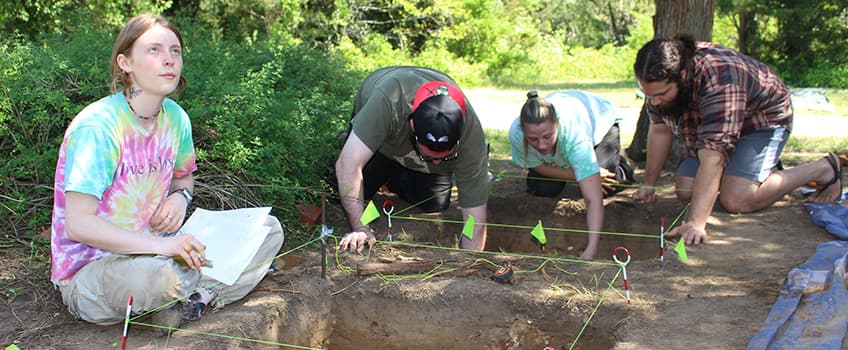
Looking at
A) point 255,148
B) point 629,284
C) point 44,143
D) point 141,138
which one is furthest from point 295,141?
point 629,284

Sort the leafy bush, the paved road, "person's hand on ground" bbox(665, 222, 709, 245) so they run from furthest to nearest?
the paved road
the leafy bush
"person's hand on ground" bbox(665, 222, 709, 245)

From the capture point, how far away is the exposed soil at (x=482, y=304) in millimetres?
3189

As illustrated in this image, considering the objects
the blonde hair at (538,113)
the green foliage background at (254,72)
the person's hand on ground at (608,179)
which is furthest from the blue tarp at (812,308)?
the green foliage background at (254,72)

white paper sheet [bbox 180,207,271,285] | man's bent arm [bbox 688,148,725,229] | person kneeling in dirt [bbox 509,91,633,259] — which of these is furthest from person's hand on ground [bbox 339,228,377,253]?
man's bent arm [bbox 688,148,725,229]

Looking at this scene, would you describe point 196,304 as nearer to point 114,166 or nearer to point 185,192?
point 185,192

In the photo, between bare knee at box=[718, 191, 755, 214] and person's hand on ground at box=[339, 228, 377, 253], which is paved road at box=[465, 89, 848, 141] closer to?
bare knee at box=[718, 191, 755, 214]

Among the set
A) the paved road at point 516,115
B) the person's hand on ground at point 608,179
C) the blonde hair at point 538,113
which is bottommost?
the paved road at point 516,115

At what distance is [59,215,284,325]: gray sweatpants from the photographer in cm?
306

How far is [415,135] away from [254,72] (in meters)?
2.78

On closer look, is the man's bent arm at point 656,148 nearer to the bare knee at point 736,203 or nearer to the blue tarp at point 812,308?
the bare knee at point 736,203

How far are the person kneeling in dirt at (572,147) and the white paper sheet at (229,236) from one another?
6.07ft

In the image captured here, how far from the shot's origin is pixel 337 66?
7754 mm

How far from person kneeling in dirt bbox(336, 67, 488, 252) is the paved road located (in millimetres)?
4246

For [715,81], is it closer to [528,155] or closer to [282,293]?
[528,155]
